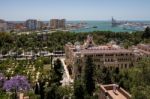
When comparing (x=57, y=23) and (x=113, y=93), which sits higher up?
(x=57, y=23)

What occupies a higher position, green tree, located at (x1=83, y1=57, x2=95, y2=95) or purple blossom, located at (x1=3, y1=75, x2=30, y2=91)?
purple blossom, located at (x1=3, y1=75, x2=30, y2=91)

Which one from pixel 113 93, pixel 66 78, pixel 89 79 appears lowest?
pixel 66 78

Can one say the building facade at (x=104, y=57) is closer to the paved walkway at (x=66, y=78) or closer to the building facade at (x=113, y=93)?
the paved walkway at (x=66, y=78)

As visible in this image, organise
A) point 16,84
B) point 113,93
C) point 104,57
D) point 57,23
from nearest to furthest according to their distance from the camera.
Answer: point 113,93 < point 16,84 < point 104,57 < point 57,23

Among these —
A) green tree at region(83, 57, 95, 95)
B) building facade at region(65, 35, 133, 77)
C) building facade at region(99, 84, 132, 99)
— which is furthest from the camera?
building facade at region(65, 35, 133, 77)

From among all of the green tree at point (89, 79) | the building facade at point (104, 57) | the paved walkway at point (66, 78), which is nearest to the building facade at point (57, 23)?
the paved walkway at point (66, 78)

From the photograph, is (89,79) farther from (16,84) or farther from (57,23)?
(57,23)

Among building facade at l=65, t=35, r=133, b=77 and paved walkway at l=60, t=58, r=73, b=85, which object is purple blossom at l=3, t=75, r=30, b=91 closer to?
paved walkway at l=60, t=58, r=73, b=85

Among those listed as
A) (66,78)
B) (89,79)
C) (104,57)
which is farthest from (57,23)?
(89,79)

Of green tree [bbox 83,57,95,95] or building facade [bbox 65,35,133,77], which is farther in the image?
building facade [bbox 65,35,133,77]

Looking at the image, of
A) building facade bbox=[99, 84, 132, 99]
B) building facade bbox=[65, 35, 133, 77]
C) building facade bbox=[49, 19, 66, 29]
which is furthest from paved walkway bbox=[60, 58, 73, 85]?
building facade bbox=[49, 19, 66, 29]

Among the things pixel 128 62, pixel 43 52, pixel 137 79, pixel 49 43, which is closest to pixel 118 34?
pixel 49 43
